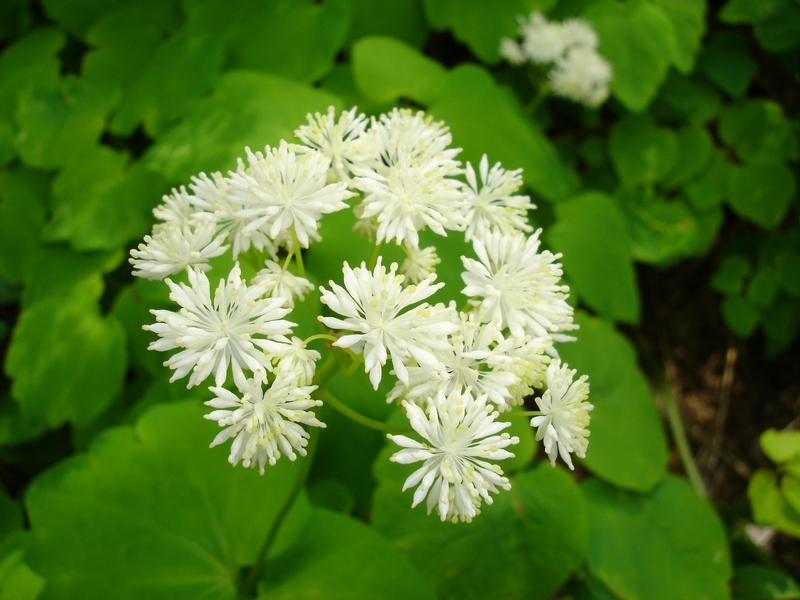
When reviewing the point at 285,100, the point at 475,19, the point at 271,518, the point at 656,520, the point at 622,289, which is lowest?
the point at 656,520

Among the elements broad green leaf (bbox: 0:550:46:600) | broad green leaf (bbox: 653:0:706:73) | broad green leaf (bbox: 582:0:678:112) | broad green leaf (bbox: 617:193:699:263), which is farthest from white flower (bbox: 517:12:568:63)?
broad green leaf (bbox: 0:550:46:600)

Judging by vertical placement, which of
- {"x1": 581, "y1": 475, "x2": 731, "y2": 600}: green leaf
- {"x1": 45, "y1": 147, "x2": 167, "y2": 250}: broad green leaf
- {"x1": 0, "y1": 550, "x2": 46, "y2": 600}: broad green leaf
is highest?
{"x1": 45, "y1": 147, "x2": 167, "y2": 250}: broad green leaf

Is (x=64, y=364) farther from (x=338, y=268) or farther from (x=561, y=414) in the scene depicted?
(x=561, y=414)

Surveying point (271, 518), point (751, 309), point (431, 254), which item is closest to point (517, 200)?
point (431, 254)

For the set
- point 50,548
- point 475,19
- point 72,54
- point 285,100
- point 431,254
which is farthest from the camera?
point 72,54

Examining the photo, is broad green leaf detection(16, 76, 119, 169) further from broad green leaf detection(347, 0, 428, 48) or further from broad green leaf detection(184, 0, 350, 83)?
broad green leaf detection(347, 0, 428, 48)

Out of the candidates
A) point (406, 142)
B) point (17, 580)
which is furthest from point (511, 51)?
point (17, 580)

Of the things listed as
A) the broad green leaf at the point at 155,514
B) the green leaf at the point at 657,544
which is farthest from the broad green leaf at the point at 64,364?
the green leaf at the point at 657,544

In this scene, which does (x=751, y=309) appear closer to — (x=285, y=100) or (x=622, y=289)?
(x=622, y=289)
